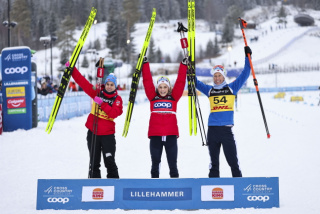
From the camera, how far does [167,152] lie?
470 cm

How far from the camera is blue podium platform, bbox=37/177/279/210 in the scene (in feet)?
13.0

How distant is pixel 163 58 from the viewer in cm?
8231

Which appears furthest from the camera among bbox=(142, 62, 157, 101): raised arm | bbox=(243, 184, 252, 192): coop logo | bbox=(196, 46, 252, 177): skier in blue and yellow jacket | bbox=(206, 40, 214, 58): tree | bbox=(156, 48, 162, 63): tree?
bbox=(206, 40, 214, 58): tree

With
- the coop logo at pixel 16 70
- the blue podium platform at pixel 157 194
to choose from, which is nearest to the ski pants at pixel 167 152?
the blue podium platform at pixel 157 194

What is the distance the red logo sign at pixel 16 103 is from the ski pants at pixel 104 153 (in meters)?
7.37

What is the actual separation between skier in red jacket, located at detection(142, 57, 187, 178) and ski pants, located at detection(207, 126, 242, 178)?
1.76 ft

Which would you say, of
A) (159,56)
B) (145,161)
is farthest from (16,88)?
(159,56)

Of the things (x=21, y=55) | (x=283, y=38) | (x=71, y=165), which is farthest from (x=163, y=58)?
(x=71, y=165)

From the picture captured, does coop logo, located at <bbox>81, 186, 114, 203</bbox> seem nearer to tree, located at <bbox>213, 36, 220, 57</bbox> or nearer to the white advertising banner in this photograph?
the white advertising banner

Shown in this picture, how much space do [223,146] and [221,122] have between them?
0.35 meters

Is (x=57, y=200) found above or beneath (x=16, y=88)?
beneath

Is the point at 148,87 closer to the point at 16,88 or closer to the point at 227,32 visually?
the point at 16,88

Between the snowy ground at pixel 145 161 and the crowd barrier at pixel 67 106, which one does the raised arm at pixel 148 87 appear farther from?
the crowd barrier at pixel 67 106

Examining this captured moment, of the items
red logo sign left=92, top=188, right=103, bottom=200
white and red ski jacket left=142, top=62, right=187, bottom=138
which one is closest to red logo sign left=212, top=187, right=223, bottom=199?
white and red ski jacket left=142, top=62, right=187, bottom=138
